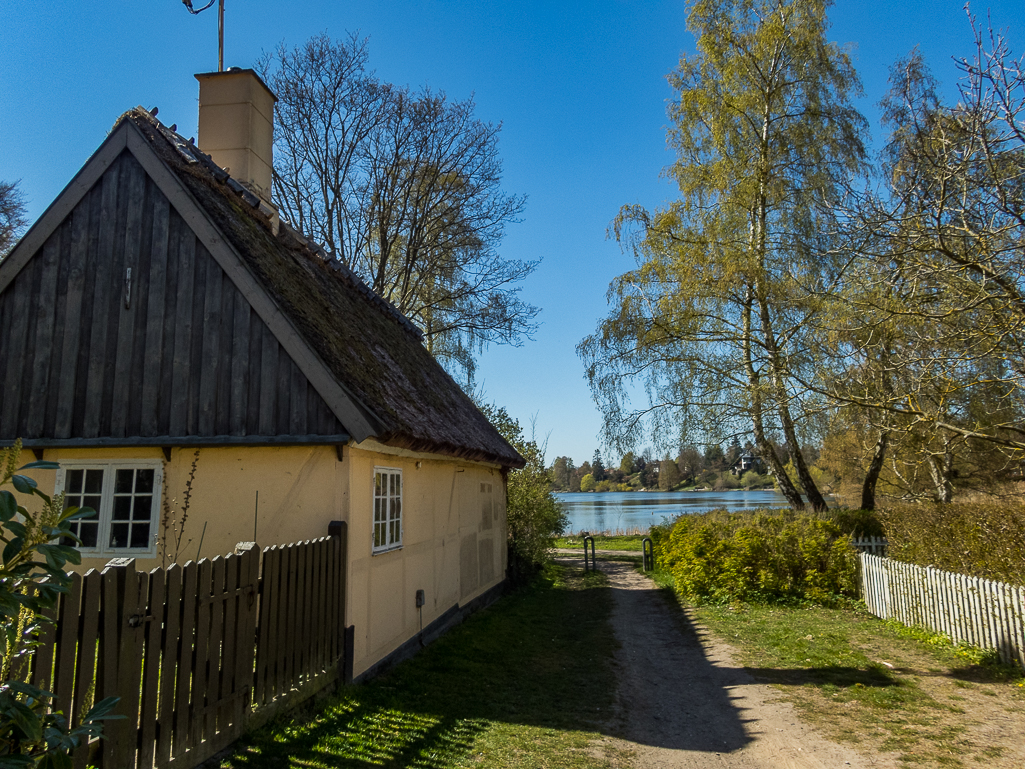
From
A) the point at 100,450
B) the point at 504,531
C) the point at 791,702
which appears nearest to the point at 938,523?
the point at 791,702

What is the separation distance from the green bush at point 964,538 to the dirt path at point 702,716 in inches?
136

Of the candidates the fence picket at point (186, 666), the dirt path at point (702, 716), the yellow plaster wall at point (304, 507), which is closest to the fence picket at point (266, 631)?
the fence picket at point (186, 666)

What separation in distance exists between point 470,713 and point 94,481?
16.0ft

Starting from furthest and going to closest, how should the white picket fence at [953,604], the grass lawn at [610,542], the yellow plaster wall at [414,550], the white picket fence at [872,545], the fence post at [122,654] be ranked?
the grass lawn at [610,542], the white picket fence at [872,545], the white picket fence at [953,604], the yellow plaster wall at [414,550], the fence post at [122,654]

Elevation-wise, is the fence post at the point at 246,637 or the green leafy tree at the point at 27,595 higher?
the green leafy tree at the point at 27,595

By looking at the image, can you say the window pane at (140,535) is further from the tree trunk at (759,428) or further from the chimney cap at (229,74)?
the tree trunk at (759,428)

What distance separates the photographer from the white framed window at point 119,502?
7.49 metres

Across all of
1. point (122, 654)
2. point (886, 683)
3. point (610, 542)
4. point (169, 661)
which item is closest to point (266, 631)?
point (169, 661)

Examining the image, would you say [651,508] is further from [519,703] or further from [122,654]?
[122,654]

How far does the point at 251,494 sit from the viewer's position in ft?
24.2

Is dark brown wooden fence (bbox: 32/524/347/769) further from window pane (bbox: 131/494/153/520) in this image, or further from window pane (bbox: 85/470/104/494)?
window pane (bbox: 85/470/104/494)

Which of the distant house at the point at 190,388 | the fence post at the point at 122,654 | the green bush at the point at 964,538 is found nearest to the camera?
the fence post at the point at 122,654

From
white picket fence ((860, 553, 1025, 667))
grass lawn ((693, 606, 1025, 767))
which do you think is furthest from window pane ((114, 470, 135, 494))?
white picket fence ((860, 553, 1025, 667))

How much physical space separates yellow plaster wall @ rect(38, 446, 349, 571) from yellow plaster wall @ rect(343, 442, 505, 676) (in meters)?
0.28
